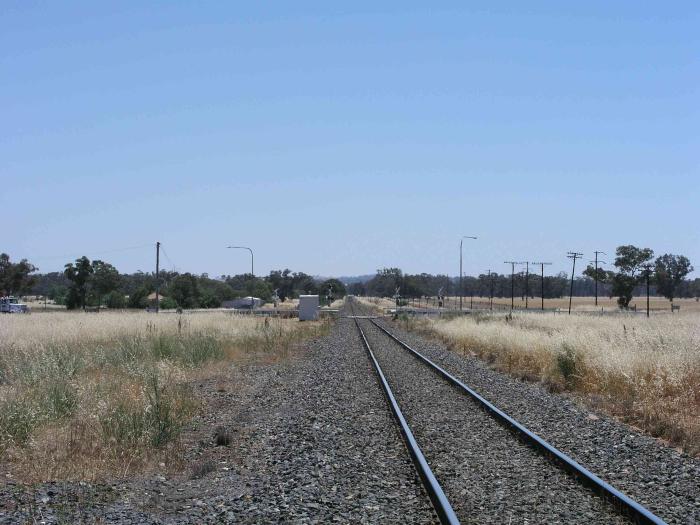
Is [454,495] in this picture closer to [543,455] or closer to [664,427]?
[543,455]

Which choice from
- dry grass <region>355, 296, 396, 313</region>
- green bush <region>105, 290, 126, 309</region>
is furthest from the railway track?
green bush <region>105, 290, 126, 309</region>

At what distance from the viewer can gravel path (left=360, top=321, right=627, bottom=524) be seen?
273 inches

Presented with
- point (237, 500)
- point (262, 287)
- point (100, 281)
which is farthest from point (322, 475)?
point (262, 287)

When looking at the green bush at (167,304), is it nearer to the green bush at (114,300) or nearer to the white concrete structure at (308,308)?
the green bush at (114,300)

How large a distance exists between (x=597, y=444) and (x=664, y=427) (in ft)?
5.26

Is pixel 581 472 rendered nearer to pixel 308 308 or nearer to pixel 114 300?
pixel 308 308

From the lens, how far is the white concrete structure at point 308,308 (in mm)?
57531

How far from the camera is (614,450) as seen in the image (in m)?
9.93

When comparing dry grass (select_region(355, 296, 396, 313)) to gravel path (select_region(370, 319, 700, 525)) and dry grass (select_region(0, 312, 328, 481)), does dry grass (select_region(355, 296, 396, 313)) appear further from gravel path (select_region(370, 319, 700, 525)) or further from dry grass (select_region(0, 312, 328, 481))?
gravel path (select_region(370, 319, 700, 525))

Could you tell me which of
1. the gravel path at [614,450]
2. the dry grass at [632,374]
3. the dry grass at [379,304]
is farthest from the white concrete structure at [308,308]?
the gravel path at [614,450]

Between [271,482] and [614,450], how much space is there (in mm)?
4756

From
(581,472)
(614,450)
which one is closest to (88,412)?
(581,472)

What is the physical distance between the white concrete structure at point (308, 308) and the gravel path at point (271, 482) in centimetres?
4326

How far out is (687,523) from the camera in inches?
261
